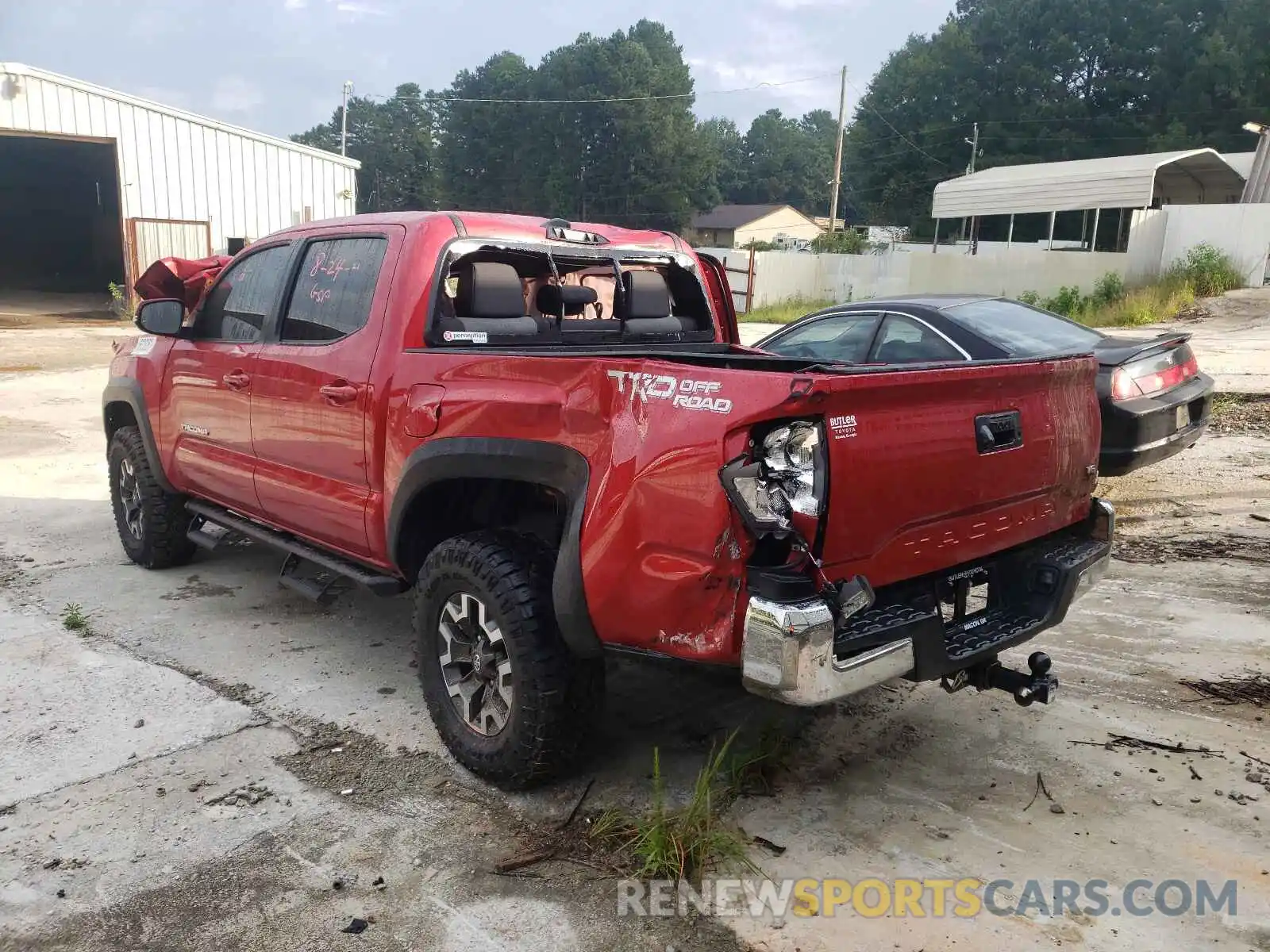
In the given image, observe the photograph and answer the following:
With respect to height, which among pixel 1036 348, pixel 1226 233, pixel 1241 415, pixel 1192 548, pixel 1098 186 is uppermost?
pixel 1098 186

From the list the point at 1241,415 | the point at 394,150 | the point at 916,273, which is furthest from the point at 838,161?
the point at 394,150

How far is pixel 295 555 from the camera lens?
4582 millimetres

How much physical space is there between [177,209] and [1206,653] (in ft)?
77.7

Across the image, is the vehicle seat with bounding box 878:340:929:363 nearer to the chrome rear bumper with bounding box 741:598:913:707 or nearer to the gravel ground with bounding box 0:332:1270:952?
the gravel ground with bounding box 0:332:1270:952

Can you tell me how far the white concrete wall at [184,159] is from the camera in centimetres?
2014

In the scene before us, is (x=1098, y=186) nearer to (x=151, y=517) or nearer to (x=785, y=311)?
(x=785, y=311)

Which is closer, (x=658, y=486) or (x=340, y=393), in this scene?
(x=658, y=486)

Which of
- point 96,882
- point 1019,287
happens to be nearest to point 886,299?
point 96,882

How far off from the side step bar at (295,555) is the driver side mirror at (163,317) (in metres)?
0.96

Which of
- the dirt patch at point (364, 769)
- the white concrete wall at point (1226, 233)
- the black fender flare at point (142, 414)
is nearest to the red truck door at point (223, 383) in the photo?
the black fender flare at point (142, 414)

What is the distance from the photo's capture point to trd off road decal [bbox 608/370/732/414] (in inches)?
103

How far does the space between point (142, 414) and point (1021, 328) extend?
5606 mm

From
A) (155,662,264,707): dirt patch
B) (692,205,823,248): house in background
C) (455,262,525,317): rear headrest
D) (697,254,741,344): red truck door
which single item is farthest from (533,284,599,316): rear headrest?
(692,205,823,248): house in background

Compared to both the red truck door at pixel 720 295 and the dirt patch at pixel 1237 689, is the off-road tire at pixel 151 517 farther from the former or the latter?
the dirt patch at pixel 1237 689
